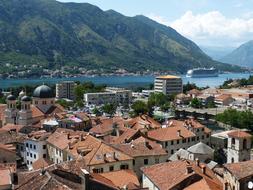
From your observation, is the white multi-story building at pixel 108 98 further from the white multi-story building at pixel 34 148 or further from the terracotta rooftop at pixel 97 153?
the terracotta rooftop at pixel 97 153

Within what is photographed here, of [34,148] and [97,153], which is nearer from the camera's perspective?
[97,153]

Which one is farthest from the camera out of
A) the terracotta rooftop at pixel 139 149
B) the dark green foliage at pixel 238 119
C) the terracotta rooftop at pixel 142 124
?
the dark green foliage at pixel 238 119

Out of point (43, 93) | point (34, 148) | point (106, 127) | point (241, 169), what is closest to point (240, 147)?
point (241, 169)

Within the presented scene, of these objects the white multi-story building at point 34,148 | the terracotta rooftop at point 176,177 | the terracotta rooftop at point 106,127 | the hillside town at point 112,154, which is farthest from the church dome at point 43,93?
the terracotta rooftop at point 176,177

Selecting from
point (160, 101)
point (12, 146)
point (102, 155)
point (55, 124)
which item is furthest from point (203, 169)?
point (160, 101)

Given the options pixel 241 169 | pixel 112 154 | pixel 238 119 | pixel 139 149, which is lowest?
pixel 238 119

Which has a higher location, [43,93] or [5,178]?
[43,93]

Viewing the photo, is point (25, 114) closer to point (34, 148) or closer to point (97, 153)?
point (34, 148)
